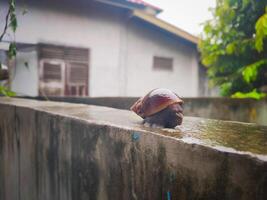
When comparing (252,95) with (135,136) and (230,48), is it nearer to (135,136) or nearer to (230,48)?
(230,48)

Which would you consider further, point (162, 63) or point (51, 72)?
point (162, 63)

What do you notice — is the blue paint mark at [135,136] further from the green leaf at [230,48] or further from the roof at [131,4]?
the roof at [131,4]

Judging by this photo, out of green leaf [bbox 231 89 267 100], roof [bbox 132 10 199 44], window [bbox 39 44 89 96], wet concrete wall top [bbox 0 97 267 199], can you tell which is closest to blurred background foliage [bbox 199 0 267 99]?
green leaf [bbox 231 89 267 100]

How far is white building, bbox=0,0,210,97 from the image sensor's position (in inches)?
318

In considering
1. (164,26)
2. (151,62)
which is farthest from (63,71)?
(164,26)

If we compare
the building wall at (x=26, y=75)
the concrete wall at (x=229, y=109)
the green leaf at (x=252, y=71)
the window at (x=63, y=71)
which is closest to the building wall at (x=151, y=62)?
the window at (x=63, y=71)

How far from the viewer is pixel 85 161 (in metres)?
1.68

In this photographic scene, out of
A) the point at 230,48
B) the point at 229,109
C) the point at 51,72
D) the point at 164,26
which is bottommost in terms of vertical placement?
the point at 229,109

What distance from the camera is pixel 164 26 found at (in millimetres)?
10039

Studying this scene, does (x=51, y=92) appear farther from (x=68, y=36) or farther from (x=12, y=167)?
(x=12, y=167)

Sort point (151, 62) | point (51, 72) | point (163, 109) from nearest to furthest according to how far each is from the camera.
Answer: point (163, 109)
point (51, 72)
point (151, 62)

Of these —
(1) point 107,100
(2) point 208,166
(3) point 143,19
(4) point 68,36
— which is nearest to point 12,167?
(2) point 208,166

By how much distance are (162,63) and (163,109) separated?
942 cm

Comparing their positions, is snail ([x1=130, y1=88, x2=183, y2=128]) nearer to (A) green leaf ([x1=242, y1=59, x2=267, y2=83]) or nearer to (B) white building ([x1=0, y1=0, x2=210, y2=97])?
(A) green leaf ([x1=242, y1=59, x2=267, y2=83])
